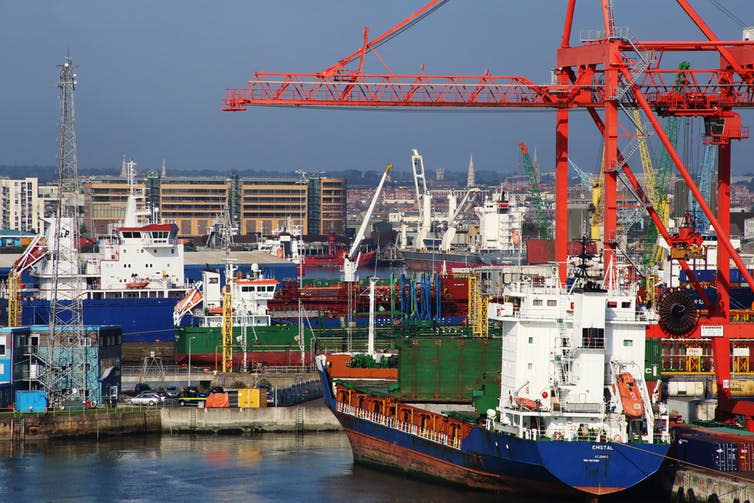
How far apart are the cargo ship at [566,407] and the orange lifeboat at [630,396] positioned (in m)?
0.02

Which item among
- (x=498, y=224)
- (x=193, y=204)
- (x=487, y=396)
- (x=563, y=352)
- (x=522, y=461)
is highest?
(x=193, y=204)

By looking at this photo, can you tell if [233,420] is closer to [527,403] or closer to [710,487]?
[527,403]

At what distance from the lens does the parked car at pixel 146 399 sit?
156ft

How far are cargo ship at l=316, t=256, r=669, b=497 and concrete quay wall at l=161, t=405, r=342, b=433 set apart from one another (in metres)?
9.92

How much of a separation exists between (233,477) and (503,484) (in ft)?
25.0

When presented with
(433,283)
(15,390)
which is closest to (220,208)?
(433,283)

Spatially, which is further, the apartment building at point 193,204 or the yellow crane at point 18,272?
the apartment building at point 193,204

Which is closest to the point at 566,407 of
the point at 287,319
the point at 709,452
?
the point at 709,452

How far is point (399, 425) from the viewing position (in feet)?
130

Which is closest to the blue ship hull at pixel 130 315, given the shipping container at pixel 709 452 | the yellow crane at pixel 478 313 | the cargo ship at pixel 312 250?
the yellow crane at pixel 478 313

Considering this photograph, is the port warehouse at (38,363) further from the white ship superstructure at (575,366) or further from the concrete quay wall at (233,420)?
the white ship superstructure at (575,366)

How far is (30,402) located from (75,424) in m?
1.81

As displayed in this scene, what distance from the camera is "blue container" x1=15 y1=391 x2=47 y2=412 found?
4500 cm

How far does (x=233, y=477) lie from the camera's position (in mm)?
38250
